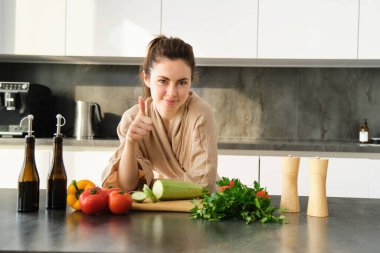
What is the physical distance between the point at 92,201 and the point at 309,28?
97.6 inches

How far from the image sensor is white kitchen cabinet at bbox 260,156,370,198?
3.21 meters

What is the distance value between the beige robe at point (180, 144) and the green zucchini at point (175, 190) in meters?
0.26

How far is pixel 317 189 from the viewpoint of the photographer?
153cm

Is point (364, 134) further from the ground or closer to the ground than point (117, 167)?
further from the ground

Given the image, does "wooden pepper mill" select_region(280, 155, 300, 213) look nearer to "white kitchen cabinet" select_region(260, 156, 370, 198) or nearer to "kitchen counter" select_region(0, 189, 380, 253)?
"kitchen counter" select_region(0, 189, 380, 253)

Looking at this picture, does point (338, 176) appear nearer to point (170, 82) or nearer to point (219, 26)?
point (219, 26)

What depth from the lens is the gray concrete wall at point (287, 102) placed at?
12.7 ft

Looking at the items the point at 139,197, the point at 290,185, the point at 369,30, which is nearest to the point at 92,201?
the point at 139,197

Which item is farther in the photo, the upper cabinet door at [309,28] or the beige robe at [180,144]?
the upper cabinet door at [309,28]

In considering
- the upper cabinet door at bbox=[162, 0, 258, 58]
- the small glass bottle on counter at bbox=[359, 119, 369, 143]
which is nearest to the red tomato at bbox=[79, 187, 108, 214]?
the upper cabinet door at bbox=[162, 0, 258, 58]

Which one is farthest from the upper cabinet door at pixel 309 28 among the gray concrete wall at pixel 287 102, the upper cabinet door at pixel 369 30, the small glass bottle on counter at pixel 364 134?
the small glass bottle on counter at pixel 364 134

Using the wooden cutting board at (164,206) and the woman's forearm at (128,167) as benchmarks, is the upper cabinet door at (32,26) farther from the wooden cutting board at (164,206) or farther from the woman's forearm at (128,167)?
the wooden cutting board at (164,206)

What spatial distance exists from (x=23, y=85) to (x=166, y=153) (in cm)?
172

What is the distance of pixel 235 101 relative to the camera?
3.95m
